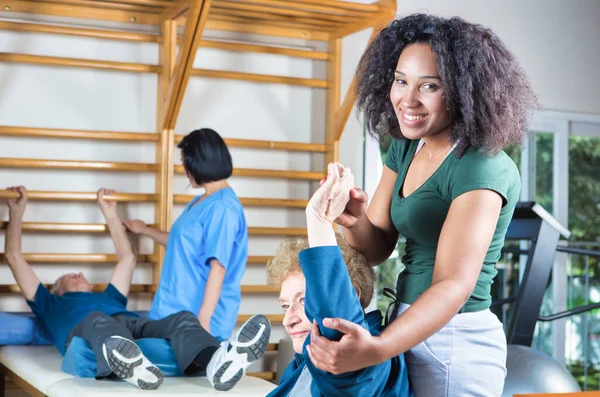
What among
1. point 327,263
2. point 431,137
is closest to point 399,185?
point 431,137

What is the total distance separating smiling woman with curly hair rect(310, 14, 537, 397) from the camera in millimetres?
1291

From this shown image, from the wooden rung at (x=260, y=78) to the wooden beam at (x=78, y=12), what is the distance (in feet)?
1.20

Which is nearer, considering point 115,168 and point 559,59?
point 115,168

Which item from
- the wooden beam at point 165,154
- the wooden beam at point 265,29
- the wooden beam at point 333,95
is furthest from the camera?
the wooden beam at point 333,95

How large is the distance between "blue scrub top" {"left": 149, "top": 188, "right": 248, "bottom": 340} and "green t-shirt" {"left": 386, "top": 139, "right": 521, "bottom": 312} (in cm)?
193

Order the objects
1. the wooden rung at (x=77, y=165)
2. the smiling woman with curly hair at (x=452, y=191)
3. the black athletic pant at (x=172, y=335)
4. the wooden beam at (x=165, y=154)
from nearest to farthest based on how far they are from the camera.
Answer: the smiling woman with curly hair at (x=452, y=191) < the black athletic pant at (x=172, y=335) < the wooden rung at (x=77, y=165) < the wooden beam at (x=165, y=154)

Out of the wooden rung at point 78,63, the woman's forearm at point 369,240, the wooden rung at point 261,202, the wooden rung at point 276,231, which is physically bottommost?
the wooden rung at point 276,231

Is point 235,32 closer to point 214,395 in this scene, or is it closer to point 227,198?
point 227,198

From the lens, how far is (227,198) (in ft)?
11.2

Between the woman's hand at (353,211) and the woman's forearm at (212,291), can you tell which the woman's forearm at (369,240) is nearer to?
the woman's hand at (353,211)

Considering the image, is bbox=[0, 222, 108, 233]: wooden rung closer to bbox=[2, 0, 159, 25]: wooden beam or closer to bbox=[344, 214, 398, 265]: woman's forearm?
bbox=[2, 0, 159, 25]: wooden beam

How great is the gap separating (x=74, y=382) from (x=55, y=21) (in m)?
1.94

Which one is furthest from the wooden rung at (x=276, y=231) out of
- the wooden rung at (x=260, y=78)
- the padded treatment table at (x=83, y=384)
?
the padded treatment table at (x=83, y=384)

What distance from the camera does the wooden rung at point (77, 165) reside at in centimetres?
382
